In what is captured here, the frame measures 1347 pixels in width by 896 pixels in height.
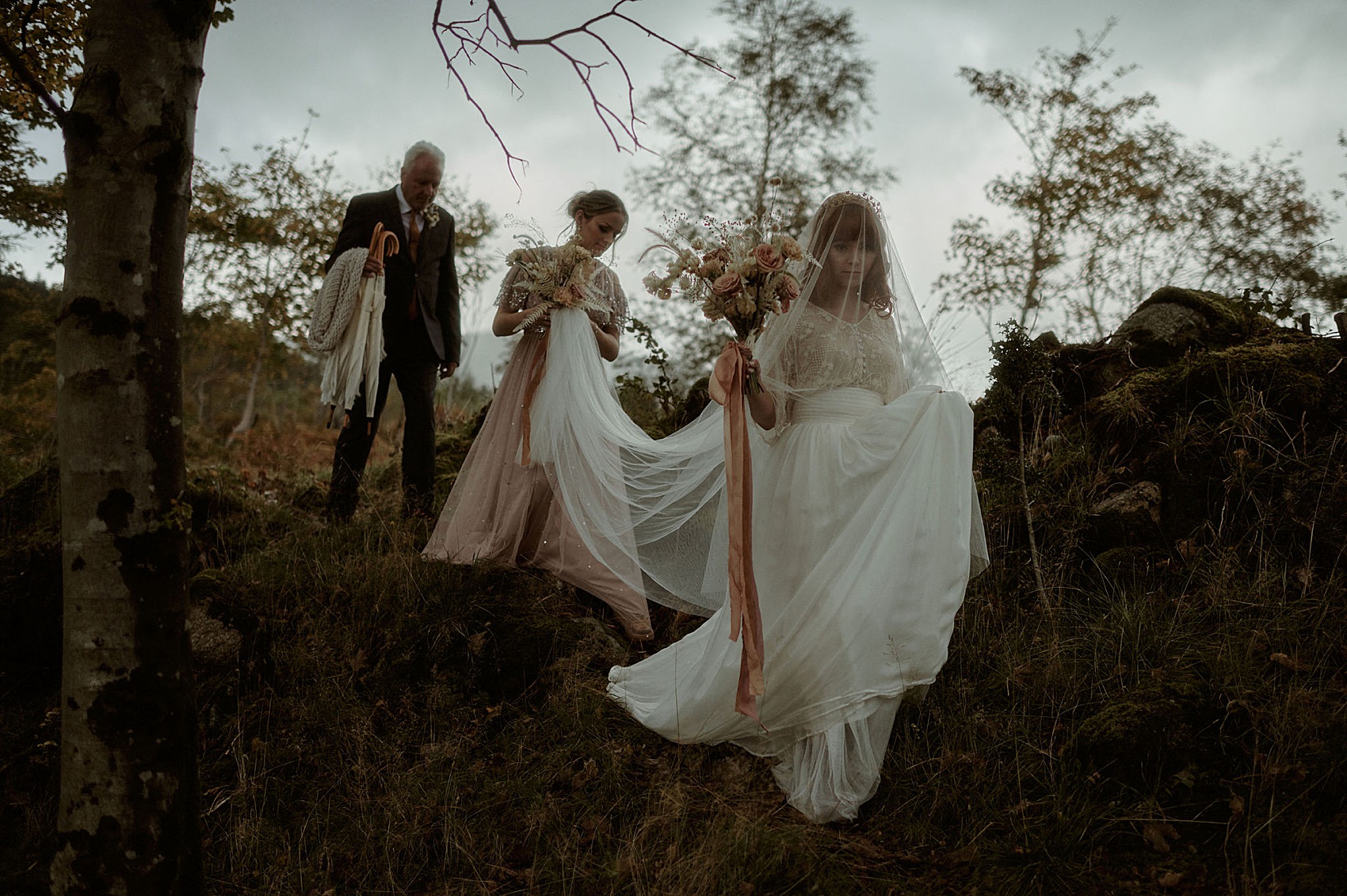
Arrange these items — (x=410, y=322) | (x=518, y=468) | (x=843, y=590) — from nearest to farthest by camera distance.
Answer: (x=843, y=590)
(x=518, y=468)
(x=410, y=322)

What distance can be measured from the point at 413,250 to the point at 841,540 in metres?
3.74

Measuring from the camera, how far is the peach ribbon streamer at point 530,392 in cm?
516

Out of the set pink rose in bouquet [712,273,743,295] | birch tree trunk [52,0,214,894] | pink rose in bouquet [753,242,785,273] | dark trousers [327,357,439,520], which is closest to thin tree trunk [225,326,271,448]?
dark trousers [327,357,439,520]

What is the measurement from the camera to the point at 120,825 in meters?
2.44

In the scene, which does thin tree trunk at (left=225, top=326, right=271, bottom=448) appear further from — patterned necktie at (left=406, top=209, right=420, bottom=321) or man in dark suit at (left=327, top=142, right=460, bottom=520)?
patterned necktie at (left=406, top=209, right=420, bottom=321)

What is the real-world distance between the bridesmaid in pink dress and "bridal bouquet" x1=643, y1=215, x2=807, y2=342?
183 centimetres

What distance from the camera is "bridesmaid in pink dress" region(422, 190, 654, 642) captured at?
514 centimetres

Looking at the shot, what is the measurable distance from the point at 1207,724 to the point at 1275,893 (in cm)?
81

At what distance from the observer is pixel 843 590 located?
11.5 feet

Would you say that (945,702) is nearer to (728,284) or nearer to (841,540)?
(841,540)

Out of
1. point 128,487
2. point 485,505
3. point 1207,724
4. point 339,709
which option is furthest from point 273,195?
point 1207,724

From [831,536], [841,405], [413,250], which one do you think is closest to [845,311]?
[841,405]

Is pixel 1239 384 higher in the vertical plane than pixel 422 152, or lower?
lower

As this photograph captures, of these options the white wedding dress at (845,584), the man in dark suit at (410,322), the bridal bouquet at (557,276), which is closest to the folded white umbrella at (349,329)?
the man in dark suit at (410,322)
